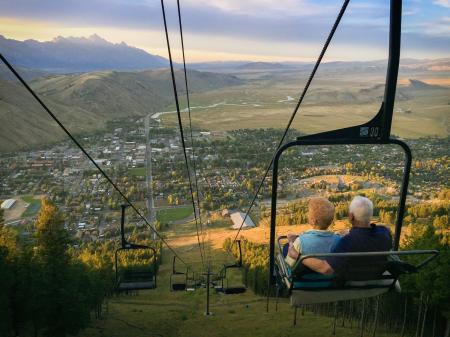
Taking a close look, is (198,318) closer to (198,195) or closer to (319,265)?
(319,265)

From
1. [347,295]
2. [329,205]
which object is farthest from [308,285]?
[329,205]

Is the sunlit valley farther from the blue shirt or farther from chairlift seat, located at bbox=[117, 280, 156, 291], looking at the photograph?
chairlift seat, located at bbox=[117, 280, 156, 291]

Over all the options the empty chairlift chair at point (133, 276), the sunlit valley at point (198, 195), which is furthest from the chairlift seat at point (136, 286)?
the sunlit valley at point (198, 195)

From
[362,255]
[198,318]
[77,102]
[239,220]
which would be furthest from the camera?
[77,102]

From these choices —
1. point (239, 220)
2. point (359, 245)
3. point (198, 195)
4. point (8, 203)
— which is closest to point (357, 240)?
point (359, 245)

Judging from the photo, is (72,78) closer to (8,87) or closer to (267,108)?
(8,87)

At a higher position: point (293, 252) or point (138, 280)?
point (293, 252)

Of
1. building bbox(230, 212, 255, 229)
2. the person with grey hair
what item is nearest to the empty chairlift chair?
the person with grey hair
